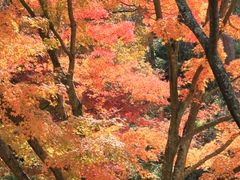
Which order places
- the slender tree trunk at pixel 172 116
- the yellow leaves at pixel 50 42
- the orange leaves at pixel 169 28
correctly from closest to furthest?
the orange leaves at pixel 169 28 → the slender tree trunk at pixel 172 116 → the yellow leaves at pixel 50 42

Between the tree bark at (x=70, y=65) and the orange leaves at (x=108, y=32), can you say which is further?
the orange leaves at (x=108, y=32)

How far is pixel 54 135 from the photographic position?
7129 millimetres

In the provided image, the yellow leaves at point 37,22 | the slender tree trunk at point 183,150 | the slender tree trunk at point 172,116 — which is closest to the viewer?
the yellow leaves at point 37,22

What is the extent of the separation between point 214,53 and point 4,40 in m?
4.30

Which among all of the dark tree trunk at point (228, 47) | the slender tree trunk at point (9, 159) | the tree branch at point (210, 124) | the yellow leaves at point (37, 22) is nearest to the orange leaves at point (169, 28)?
the tree branch at point (210, 124)

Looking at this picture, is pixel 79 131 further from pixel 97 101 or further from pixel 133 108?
pixel 133 108

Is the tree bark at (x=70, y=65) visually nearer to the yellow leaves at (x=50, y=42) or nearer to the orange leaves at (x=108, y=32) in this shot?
the yellow leaves at (x=50, y=42)

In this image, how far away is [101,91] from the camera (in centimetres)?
1283

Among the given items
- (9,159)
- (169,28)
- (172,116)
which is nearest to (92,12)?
(172,116)

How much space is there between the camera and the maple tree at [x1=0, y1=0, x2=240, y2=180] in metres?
6.67

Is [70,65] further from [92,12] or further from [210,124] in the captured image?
[210,124]

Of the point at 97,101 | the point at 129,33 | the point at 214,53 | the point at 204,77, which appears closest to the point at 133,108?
the point at 97,101

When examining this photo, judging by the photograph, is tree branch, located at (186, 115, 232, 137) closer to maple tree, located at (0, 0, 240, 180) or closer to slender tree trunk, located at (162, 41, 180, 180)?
maple tree, located at (0, 0, 240, 180)

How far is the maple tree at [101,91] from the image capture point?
21.9 ft
